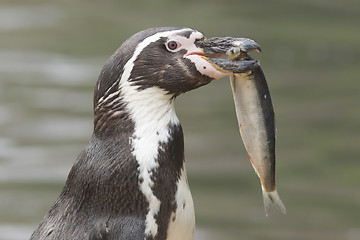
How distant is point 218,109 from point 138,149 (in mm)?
5821

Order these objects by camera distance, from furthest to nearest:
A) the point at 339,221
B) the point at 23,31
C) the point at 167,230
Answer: the point at 23,31 → the point at 339,221 → the point at 167,230

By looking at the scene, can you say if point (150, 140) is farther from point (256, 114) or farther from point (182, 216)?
point (256, 114)

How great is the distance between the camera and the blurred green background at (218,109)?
24.8 feet

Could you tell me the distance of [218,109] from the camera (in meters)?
9.64

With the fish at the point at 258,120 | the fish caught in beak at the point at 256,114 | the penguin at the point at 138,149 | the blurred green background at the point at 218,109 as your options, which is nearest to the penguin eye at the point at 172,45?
the penguin at the point at 138,149

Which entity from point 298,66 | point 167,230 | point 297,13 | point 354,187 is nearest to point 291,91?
point 298,66

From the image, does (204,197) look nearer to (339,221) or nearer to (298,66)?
(339,221)

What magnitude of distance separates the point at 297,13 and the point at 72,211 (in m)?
10.0

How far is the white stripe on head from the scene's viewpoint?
12.6 ft

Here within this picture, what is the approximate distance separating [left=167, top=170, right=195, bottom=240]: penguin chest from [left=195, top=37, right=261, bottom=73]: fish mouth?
0.50 meters

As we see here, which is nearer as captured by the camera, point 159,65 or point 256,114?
point 159,65

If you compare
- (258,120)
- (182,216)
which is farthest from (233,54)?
(182,216)

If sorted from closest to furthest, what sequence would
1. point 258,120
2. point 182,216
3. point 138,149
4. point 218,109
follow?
point 138,149
point 182,216
point 258,120
point 218,109

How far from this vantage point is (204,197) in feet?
25.4
